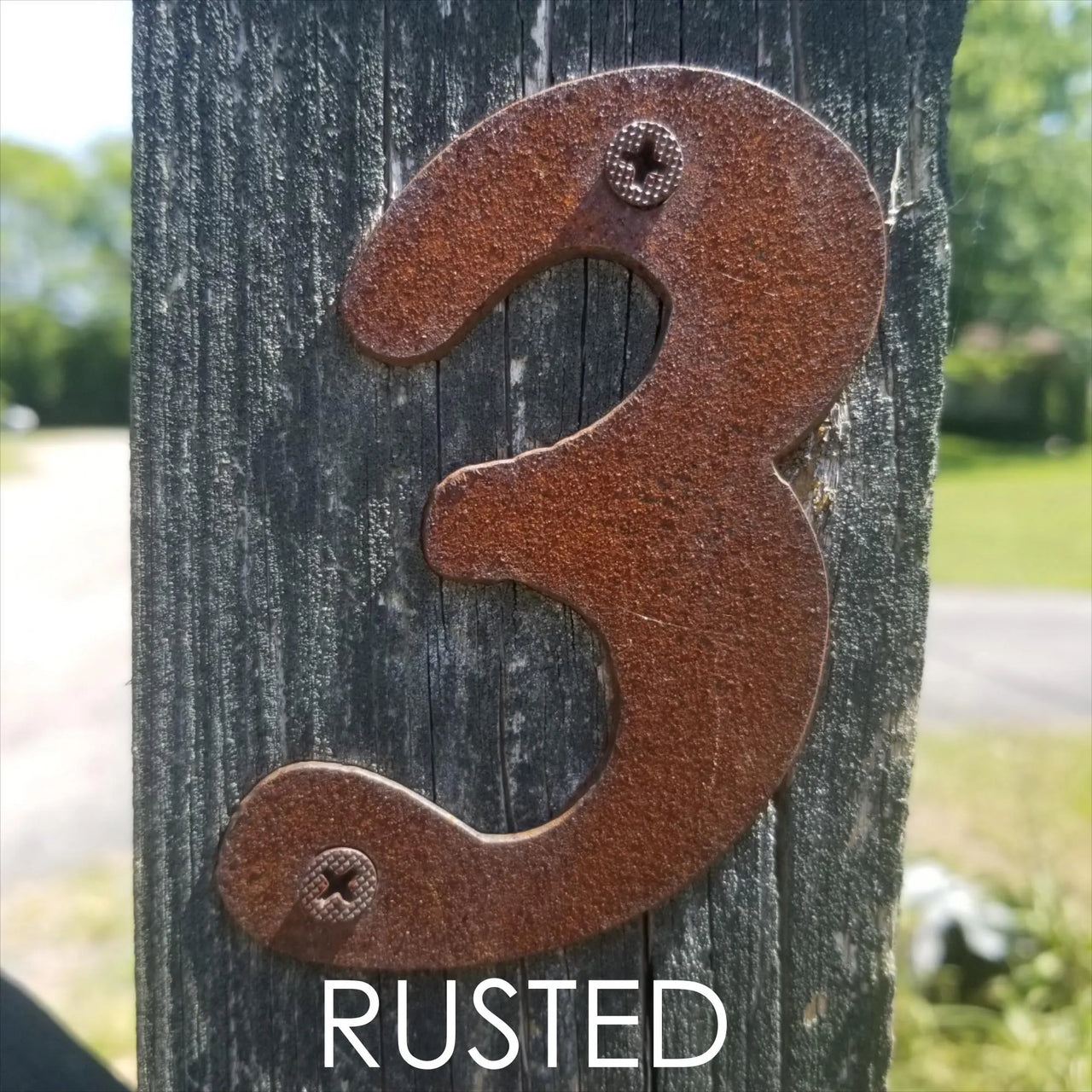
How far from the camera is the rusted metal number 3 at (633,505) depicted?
81 cm

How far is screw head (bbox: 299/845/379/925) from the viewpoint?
0.85m

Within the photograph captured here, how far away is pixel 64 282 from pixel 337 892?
35122mm

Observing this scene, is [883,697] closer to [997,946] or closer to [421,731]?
[421,731]

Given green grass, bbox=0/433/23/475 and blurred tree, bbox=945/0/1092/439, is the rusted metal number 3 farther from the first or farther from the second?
blurred tree, bbox=945/0/1092/439

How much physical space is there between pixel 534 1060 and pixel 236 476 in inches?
23.6

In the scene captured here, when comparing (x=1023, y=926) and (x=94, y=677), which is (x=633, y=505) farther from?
(x=94, y=677)

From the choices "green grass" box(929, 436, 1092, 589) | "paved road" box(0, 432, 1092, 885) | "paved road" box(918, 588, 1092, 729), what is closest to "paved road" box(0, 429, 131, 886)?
"paved road" box(0, 432, 1092, 885)

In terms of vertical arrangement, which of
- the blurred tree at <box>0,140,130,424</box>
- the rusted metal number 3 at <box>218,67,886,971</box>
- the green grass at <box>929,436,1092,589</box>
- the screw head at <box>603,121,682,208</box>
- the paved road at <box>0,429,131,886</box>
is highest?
the blurred tree at <box>0,140,130,424</box>

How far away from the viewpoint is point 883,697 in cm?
89

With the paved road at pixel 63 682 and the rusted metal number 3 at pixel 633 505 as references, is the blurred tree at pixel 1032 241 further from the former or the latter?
the rusted metal number 3 at pixel 633 505

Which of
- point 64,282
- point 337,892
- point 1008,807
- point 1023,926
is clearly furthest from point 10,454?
point 337,892

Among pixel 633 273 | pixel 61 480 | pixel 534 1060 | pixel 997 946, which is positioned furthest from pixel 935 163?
pixel 61 480

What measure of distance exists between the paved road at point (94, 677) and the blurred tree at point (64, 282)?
17.2 metres

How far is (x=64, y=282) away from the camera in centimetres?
3123
